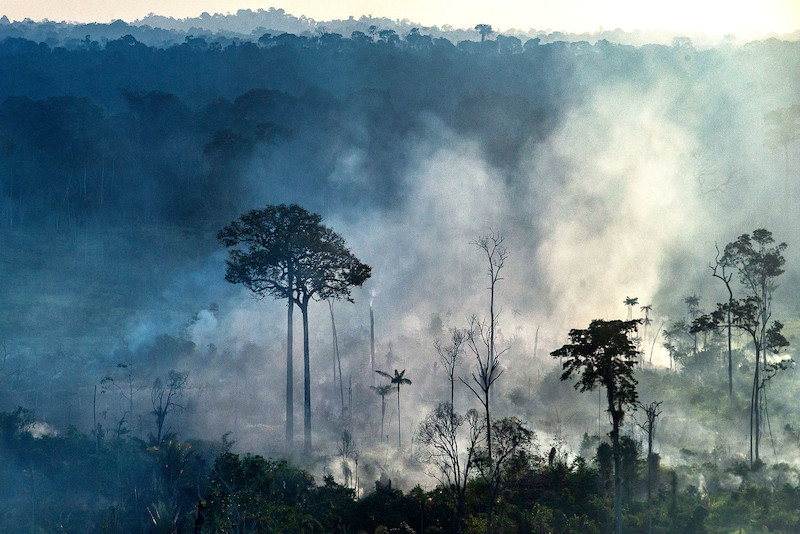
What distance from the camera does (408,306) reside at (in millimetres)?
104812

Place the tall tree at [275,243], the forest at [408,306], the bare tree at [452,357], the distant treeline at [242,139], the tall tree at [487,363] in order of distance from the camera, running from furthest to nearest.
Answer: the distant treeline at [242,139]
the tall tree at [275,243]
the bare tree at [452,357]
the forest at [408,306]
the tall tree at [487,363]

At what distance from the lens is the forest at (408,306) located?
38.2 meters

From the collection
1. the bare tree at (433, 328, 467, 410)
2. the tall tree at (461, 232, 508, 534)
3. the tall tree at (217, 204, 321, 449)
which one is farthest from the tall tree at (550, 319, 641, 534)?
the tall tree at (217, 204, 321, 449)

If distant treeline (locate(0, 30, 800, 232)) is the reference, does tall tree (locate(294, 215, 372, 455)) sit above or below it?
below

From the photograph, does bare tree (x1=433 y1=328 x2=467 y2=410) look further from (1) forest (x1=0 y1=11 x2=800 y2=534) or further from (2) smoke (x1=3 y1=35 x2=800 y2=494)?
(2) smoke (x1=3 y1=35 x2=800 y2=494)

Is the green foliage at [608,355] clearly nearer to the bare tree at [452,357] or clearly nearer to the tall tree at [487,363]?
the tall tree at [487,363]

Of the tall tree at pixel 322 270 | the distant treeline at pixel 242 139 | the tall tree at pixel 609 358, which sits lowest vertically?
the tall tree at pixel 609 358

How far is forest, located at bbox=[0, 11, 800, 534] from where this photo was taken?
125 ft

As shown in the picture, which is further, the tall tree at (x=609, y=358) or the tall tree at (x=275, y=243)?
the tall tree at (x=275, y=243)

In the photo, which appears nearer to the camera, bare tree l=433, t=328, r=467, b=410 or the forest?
the forest

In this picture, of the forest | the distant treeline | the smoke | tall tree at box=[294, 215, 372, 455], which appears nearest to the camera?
the forest

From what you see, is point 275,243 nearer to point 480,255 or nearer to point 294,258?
point 294,258

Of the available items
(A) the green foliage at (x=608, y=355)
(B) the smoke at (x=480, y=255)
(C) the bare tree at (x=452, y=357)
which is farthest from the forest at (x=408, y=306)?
(C) the bare tree at (x=452, y=357)

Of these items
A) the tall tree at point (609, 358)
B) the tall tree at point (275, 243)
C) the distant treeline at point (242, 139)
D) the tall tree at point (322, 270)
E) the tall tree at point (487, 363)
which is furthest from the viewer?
the distant treeline at point (242, 139)
